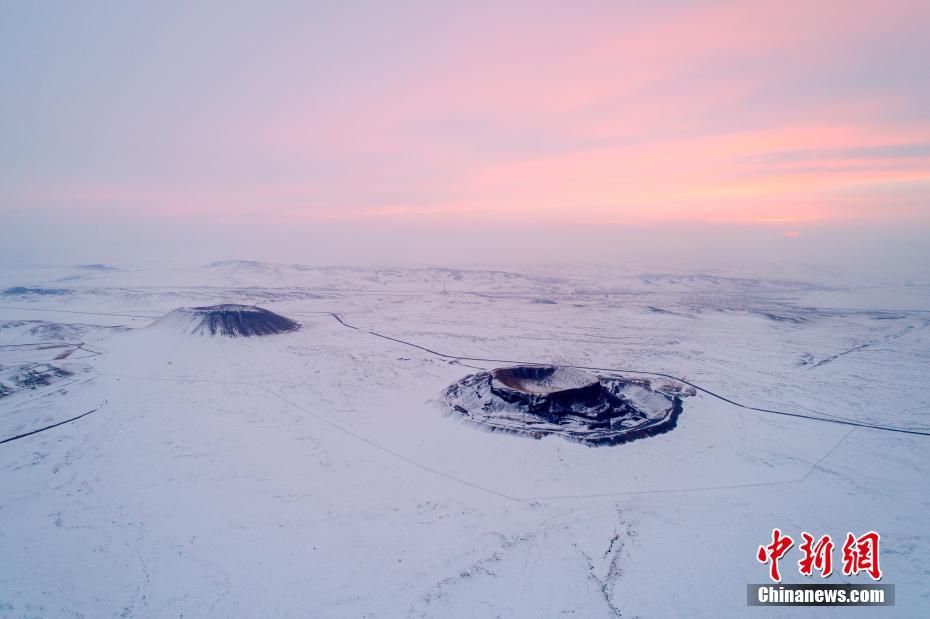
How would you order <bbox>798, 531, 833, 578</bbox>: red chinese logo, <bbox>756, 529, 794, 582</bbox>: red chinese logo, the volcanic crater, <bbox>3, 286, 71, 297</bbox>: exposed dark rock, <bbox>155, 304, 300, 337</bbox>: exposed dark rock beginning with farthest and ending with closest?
<bbox>3, 286, 71, 297</bbox>: exposed dark rock
<bbox>155, 304, 300, 337</bbox>: exposed dark rock
the volcanic crater
<bbox>798, 531, 833, 578</bbox>: red chinese logo
<bbox>756, 529, 794, 582</bbox>: red chinese logo

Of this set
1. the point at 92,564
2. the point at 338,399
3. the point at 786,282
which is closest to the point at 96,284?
the point at 338,399

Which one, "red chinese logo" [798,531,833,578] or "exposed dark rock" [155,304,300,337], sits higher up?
"exposed dark rock" [155,304,300,337]

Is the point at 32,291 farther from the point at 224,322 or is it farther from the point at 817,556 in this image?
the point at 817,556

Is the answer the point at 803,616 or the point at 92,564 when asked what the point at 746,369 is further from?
the point at 92,564

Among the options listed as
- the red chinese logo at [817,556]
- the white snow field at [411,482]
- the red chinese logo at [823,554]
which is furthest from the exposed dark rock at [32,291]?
the red chinese logo at [817,556]

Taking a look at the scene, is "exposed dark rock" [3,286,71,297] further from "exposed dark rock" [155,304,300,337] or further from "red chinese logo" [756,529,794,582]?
"red chinese logo" [756,529,794,582]

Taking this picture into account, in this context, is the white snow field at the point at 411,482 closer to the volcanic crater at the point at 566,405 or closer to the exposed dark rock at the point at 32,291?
the volcanic crater at the point at 566,405

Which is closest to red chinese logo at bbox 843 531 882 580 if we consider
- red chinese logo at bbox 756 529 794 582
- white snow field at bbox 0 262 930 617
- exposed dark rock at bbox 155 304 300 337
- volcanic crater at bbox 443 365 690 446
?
white snow field at bbox 0 262 930 617

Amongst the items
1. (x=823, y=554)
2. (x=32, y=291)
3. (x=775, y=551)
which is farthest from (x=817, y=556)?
(x=32, y=291)

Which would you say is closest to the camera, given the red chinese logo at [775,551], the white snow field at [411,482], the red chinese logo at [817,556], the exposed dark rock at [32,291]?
the white snow field at [411,482]
